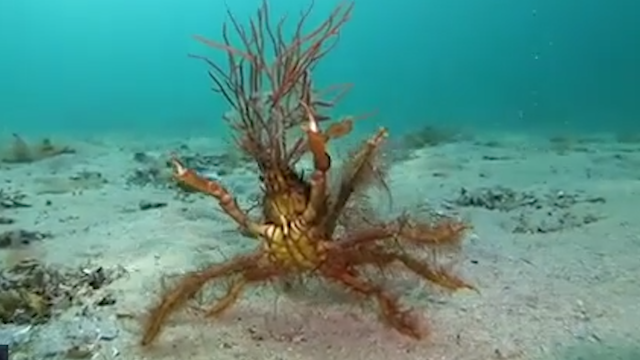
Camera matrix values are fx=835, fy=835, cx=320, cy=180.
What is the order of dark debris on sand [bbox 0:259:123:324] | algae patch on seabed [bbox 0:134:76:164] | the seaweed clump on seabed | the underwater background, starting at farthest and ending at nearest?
1. the underwater background
2. algae patch on seabed [bbox 0:134:76:164]
3. dark debris on sand [bbox 0:259:123:324]
4. the seaweed clump on seabed

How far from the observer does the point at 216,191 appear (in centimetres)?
382

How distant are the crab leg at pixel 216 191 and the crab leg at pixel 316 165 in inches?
9.6

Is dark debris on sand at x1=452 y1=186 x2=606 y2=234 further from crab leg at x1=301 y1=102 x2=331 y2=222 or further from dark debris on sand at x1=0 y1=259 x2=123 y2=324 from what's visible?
dark debris on sand at x1=0 y1=259 x2=123 y2=324

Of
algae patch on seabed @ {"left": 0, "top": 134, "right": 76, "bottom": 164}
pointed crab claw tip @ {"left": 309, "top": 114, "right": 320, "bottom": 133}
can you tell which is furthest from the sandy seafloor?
algae patch on seabed @ {"left": 0, "top": 134, "right": 76, "bottom": 164}

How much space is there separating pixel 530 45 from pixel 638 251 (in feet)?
288

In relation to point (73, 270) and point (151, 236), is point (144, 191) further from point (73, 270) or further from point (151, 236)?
point (73, 270)

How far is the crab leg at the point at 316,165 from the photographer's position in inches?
137

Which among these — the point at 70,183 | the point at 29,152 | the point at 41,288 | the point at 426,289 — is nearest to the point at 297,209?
the point at 426,289

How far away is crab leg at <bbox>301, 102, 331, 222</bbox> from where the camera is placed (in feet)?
11.4

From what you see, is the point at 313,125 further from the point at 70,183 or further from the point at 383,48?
the point at 383,48

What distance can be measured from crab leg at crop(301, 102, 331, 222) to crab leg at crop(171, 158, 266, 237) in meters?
0.24

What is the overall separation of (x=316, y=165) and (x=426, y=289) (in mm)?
1103

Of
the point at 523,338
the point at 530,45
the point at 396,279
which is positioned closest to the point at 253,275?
the point at 396,279

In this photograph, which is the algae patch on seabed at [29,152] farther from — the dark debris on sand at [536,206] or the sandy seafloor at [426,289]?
the dark debris on sand at [536,206]
